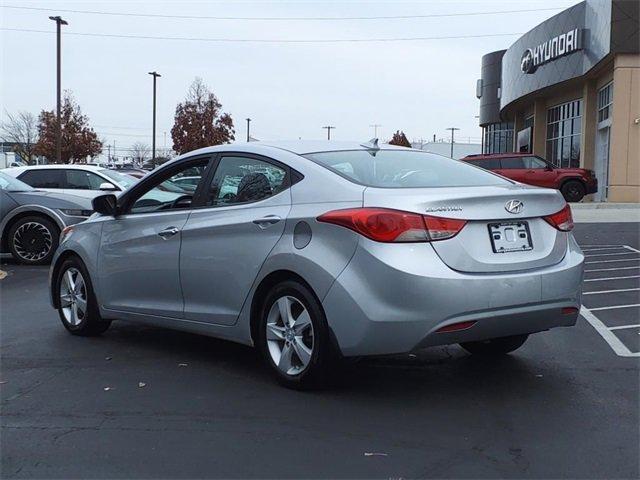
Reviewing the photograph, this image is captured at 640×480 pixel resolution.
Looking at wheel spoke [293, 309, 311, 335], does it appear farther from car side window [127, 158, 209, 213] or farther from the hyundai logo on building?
the hyundai logo on building

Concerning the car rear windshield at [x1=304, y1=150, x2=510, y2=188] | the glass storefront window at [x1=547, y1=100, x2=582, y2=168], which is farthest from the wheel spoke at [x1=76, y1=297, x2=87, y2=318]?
the glass storefront window at [x1=547, y1=100, x2=582, y2=168]

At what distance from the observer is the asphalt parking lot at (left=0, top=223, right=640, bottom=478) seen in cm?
Result: 358

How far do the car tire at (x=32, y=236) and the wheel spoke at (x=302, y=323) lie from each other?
792 centimetres

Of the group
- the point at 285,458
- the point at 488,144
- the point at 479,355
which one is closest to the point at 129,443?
the point at 285,458

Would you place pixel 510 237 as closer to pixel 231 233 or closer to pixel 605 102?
pixel 231 233

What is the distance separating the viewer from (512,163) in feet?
81.5

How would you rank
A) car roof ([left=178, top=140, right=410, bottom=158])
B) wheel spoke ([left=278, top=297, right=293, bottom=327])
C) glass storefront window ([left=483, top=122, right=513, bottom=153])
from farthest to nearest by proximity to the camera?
glass storefront window ([left=483, top=122, right=513, bottom=153]) → car roof ([left=178, top=140, right=410, bottom=158]) → wheel spoke ([left=278, top=297, right=293, bottom=327])

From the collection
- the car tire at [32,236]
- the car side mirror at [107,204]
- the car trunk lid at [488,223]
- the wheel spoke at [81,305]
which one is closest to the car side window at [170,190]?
the car side mirror at [107,204]

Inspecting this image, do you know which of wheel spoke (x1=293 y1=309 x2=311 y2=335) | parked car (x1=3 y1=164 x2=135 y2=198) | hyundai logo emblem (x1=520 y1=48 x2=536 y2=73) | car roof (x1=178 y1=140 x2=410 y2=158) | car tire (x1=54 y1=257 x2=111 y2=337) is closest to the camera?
wheel spoke (x1=293 y1=309 x2=311 y2=335)

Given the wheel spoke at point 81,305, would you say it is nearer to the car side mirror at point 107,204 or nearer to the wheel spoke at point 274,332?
the car side mirror at point 107,204

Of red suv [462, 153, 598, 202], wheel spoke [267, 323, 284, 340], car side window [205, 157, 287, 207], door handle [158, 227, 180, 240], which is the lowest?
wheel spoke [267, 323, 284, 340]

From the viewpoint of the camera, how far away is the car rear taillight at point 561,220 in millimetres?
4691

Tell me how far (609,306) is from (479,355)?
8.85ft

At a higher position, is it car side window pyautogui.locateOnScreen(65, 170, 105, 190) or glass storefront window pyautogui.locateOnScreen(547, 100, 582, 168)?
glass storefront window pyautogui.locateOnScreen(547, 100, 582, 168)
